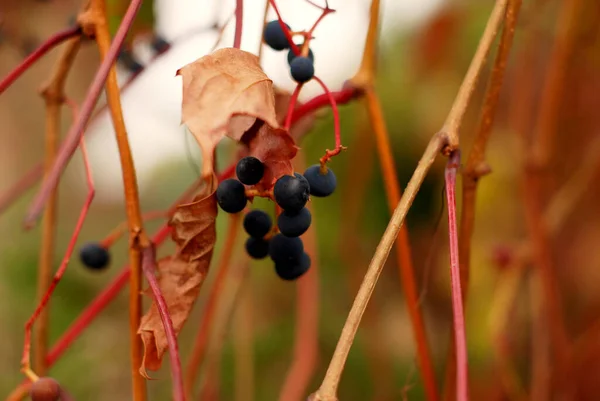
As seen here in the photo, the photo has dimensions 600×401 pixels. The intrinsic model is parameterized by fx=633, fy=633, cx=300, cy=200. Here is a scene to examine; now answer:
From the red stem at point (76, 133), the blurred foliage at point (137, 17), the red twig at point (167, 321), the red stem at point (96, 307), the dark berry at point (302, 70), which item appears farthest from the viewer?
the blurred foliage at point (137, 17)

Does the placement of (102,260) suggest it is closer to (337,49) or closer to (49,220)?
(49,220)

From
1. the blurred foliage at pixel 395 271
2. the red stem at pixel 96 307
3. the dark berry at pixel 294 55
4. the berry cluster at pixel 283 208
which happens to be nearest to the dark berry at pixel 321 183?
the berry cluster at pixel 283 208

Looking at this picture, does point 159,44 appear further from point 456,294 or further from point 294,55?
point 456,294

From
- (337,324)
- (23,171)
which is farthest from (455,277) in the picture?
(23,171)

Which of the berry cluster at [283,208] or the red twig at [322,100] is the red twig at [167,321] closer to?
the berry cluster at [283,208]

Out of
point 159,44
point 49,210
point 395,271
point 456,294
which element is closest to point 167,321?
point 456,294

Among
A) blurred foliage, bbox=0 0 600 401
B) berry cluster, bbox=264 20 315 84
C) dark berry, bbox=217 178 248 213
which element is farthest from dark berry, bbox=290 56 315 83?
blurred foliage, bbox=0 0 600 401
